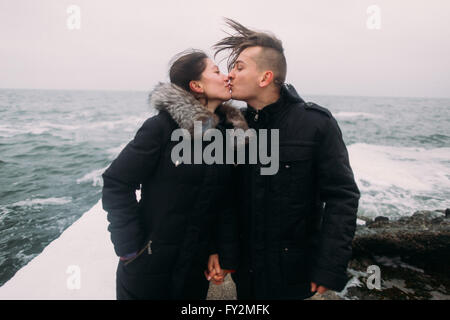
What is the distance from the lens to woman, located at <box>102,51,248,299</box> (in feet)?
6.09

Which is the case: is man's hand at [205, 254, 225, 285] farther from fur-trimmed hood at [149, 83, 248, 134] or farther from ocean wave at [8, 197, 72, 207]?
ocean wave at [8, 197, 72, 207]

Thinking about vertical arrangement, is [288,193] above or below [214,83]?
below

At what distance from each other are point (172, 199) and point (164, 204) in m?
0.07

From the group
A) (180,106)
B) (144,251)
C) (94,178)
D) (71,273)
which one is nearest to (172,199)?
(144,251)

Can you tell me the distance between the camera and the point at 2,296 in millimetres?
2789

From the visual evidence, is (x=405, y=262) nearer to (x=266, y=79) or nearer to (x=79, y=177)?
(x=266, y=79)

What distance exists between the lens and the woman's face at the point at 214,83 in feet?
6.92

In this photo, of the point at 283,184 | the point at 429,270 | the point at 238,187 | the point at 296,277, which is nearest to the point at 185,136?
the point at 238,187

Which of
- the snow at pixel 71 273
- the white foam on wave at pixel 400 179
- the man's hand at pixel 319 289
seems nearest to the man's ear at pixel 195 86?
the man's hand at pixel 319 289

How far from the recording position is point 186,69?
2074 mm

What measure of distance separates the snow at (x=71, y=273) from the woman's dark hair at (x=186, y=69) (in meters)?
2.29

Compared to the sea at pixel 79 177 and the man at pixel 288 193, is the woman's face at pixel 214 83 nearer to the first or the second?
the man at pixel 288 193
